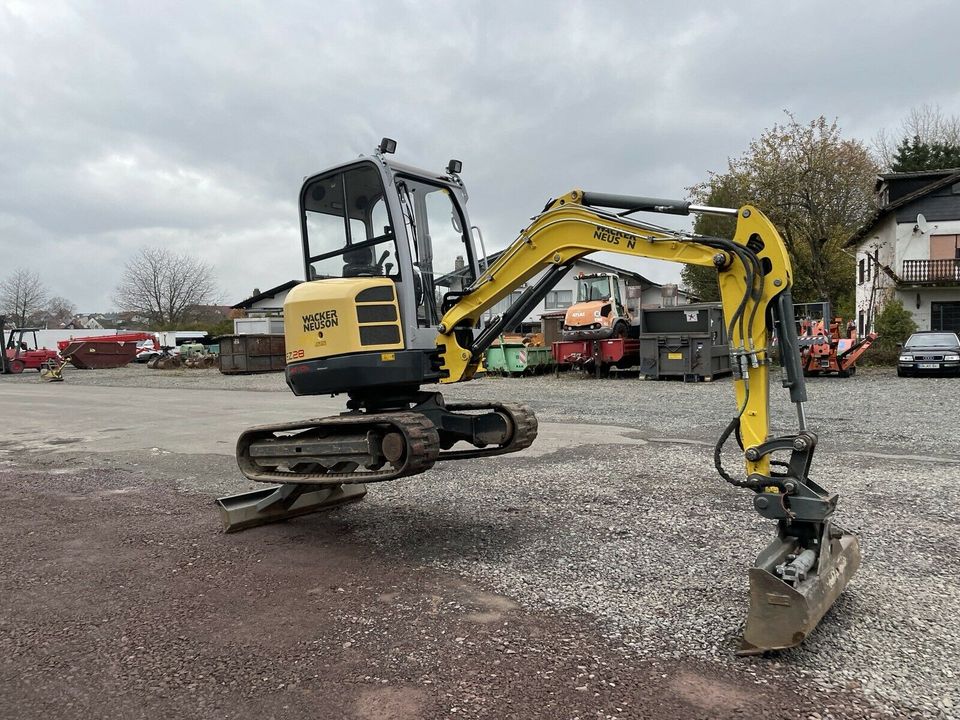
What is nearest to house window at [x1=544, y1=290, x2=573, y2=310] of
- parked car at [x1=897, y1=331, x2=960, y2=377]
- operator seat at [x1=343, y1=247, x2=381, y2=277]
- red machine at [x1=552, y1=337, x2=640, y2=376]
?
red machine at [x1=552, y1=337, x2=640, y2=376]

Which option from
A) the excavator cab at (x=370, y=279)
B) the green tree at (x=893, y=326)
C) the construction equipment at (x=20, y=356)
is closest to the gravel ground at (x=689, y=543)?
the excavator cab at (x=370, y=279)

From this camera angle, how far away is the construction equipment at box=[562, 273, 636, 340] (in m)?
22.5

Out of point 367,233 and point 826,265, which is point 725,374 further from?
point 367,233

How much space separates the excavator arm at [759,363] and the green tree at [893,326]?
2839 cm

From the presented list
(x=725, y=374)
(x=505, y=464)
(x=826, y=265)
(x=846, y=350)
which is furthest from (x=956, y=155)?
(x=505, y=464)

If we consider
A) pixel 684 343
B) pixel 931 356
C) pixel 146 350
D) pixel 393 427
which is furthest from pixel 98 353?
pixel 393 427

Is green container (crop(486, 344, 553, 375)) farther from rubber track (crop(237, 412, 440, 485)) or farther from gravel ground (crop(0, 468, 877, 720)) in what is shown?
gravel ground (crop(0, 468, 877, 720))

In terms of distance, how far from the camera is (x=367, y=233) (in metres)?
6.04

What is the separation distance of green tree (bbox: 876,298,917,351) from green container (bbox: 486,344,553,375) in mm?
14934

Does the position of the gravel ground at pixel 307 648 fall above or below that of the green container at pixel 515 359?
below

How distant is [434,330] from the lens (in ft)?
19.3

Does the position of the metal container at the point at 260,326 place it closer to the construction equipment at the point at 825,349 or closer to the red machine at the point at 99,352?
the red machine at the point at 99,352

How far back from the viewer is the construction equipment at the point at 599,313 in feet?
73.7

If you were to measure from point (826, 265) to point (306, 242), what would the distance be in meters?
31.4
